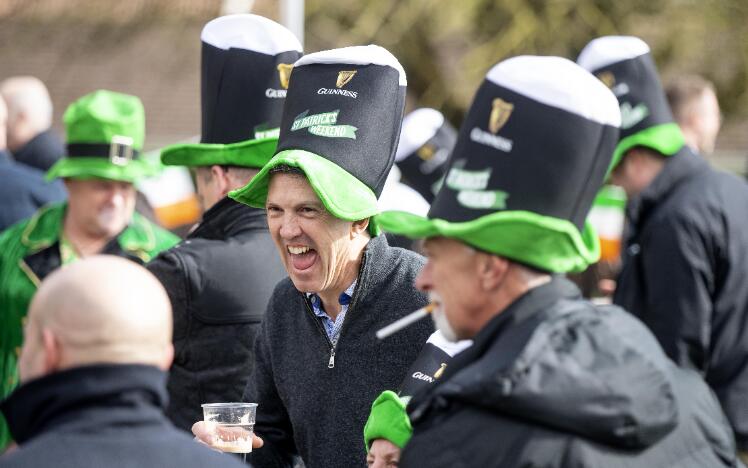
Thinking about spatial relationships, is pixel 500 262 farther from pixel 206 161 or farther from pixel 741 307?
pixel 741 307

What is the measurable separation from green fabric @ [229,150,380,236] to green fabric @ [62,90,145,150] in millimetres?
2783

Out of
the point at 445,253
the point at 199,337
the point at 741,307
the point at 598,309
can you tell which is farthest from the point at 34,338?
the point at 741,307

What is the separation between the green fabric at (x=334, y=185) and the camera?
3.96 m

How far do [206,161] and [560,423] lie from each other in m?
2.64

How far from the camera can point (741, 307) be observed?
5758mm

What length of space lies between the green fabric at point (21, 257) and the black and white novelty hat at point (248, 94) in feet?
5.15

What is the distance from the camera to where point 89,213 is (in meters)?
6.66

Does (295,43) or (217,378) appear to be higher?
(295,43)

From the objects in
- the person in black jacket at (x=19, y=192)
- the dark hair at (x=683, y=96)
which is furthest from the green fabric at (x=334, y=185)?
the person in black jacket at (x=19, y=192)

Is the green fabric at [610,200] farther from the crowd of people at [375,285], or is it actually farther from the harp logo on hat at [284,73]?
the harp logo on hat at [284,73]

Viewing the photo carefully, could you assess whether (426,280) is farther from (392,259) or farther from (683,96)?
(683,96)

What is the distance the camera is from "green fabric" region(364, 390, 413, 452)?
10.8 feet

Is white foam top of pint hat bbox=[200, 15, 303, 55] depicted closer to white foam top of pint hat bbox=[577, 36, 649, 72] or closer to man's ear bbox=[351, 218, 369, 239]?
man's ear bbox=[351, 218, 369, 239]

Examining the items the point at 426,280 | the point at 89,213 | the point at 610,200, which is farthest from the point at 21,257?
the point at 610,200
